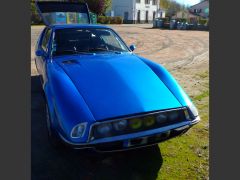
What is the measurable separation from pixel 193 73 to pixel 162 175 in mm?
6108

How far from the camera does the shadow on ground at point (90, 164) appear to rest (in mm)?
3650

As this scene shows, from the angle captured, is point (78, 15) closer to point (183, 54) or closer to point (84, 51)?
point (84, 51)

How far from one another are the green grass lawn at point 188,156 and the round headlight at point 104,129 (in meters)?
0.89

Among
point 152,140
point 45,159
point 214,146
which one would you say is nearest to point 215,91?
point 214,146

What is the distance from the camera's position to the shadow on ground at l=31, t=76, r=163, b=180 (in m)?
3.65

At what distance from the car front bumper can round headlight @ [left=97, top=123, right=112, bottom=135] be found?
76mm

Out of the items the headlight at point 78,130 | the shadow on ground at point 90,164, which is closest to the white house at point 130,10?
the shadow on ground at point 90,164

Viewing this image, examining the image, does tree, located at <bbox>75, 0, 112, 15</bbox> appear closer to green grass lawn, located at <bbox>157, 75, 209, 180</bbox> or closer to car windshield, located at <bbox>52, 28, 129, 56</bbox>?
car windshield, located at <bbox>52, 28, 129, 56</bbox>

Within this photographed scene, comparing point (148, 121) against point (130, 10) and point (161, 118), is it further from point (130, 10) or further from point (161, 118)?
point (130, 10)

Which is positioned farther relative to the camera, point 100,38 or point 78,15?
point 78,15

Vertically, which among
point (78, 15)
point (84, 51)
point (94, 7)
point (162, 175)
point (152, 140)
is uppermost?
point (94, 7)

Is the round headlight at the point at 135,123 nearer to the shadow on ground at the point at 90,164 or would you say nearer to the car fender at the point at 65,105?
the car fender at the point at 65,105

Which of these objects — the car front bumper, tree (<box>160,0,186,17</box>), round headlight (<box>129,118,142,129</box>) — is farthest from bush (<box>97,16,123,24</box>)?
tree (<box>160,0,186,17</box>)

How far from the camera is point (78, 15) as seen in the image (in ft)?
27.0
